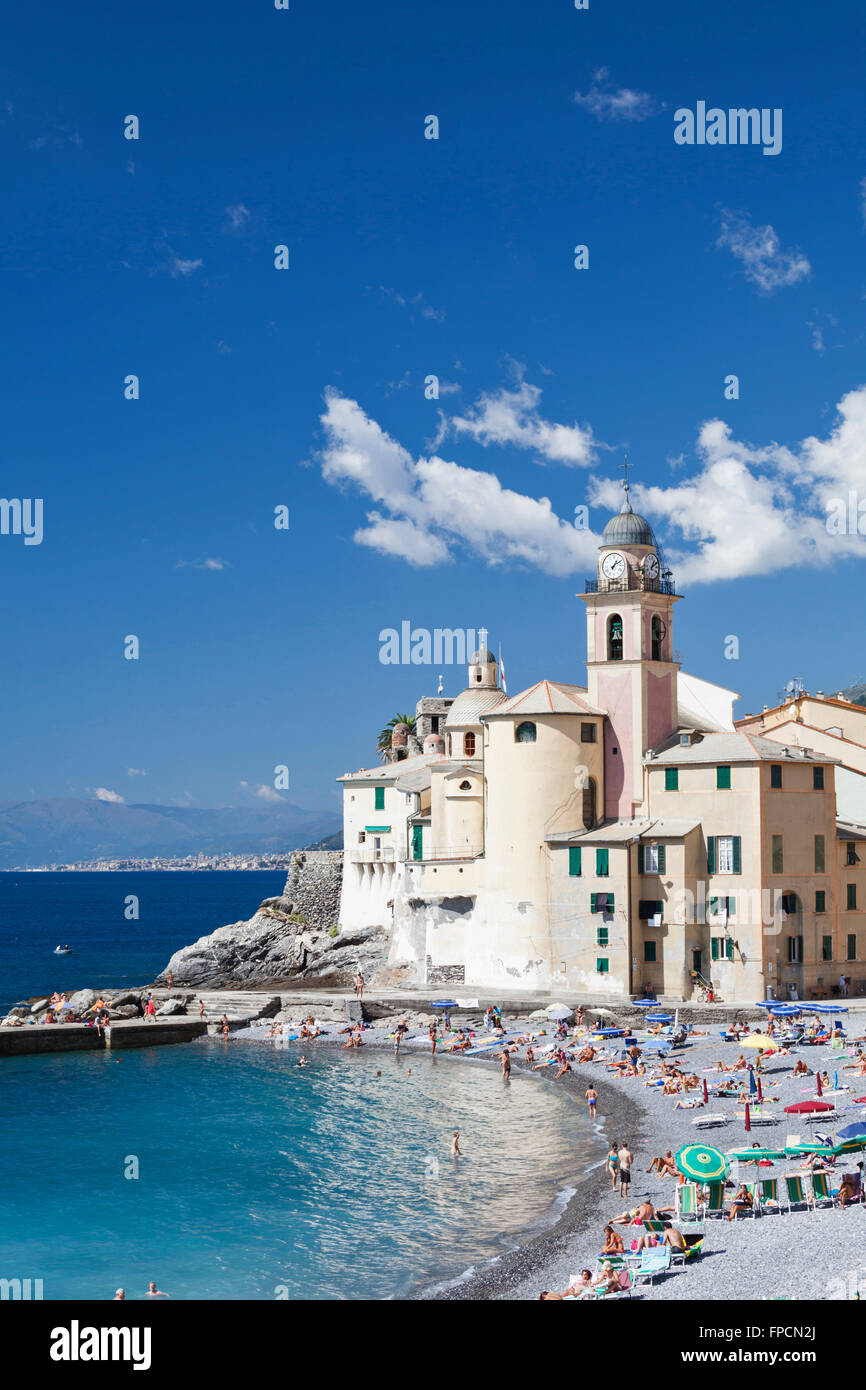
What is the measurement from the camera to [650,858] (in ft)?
179

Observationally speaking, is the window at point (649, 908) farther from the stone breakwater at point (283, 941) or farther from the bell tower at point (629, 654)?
the stone breakwater at point (283, 941)

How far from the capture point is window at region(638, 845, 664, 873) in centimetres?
5434

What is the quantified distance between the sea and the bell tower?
49.5 feet

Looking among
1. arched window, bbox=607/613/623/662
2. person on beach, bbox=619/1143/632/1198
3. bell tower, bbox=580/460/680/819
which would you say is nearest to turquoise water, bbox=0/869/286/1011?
bell tower, bbox=580/460/680/819

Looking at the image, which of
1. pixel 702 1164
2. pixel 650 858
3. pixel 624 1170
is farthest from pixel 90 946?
pixel 702 1164

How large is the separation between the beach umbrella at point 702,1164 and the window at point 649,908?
957 inches

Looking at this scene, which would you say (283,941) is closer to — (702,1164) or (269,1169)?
(269,1169)

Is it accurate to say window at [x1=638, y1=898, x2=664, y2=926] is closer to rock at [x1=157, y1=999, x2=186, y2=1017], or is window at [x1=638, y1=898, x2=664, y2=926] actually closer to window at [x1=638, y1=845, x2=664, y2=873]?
window at [x1=638, y1=845, x2=664, y2=873]

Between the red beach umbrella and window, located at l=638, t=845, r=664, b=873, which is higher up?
window, located at l=638, t=845, r=664, b=873

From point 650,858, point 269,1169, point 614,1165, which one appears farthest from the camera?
point 650,858

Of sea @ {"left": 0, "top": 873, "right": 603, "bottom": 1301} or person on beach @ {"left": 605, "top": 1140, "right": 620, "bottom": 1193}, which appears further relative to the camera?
person on beach @ {"left": 605, "top": 1140, "right": 620, "bottom": 1193}

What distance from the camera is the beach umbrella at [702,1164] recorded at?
96.2 ft

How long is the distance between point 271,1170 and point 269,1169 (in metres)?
0.15
